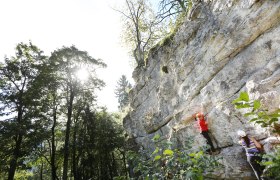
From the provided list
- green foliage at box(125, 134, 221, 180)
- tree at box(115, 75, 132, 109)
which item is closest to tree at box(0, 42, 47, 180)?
green foliage at box(125, 134, 221, 180)

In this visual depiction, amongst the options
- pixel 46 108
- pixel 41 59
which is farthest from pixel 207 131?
pixel 41 59

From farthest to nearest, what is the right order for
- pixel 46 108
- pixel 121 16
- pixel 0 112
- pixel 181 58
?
1. pixel 121 16
2. pixel 46 108
3. pixel 0 112
4. pixel 181 58

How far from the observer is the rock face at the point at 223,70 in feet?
24.3

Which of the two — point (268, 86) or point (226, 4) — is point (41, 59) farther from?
point (268, 86)

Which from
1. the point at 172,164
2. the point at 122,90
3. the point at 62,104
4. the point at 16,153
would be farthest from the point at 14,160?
the point at 122,90

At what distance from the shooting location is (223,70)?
9367 millimetres

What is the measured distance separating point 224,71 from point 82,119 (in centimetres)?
2038

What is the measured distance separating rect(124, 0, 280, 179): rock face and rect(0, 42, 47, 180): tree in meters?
10.2

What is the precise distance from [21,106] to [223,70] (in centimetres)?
1547

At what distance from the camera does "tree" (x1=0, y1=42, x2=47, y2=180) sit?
14.9 meters

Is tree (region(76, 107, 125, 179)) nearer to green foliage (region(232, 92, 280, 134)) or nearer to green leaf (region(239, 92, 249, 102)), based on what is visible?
green foliage (region(232, 92, 280, 134))

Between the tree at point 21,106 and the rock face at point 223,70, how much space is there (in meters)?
10.2

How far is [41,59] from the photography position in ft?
63.8

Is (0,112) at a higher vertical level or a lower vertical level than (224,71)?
higher
